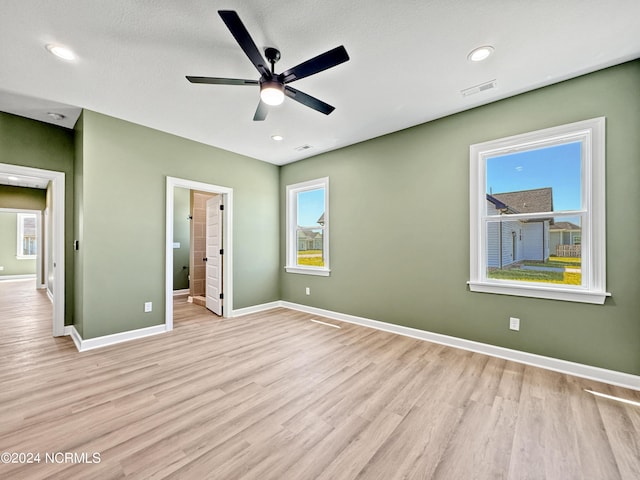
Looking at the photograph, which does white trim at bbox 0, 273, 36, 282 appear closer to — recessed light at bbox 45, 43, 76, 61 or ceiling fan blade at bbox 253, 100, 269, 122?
recessed light at bbox 45, 43, 76, 61

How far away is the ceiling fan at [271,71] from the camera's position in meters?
1.73

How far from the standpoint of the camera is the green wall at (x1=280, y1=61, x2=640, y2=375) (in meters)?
2.45

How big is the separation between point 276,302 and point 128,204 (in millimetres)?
3033

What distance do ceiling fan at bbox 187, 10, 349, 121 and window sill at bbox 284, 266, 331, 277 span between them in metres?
2.85

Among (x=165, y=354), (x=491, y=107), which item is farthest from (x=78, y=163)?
(x=491, y=107)

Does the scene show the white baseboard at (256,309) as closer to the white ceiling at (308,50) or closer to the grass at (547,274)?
the white ceiling at (308,50)

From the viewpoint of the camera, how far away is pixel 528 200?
118 inches

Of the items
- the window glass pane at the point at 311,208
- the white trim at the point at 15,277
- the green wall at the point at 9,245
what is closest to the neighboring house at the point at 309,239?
Answer: the window glass pane at the point at 311,208

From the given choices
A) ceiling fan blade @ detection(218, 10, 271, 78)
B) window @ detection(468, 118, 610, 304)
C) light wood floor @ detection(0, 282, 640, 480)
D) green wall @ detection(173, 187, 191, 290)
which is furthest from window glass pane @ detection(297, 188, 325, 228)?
green wall @ detection(173, 187, 191, 290)

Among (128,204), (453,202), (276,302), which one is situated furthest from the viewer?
(276,302)

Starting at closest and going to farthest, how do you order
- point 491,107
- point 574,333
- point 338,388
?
point 338,388, point 574,333, point 491,107

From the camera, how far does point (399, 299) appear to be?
3.85 metres

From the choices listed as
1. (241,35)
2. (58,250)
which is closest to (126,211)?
(58,250)

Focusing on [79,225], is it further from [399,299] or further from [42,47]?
[399,299]
